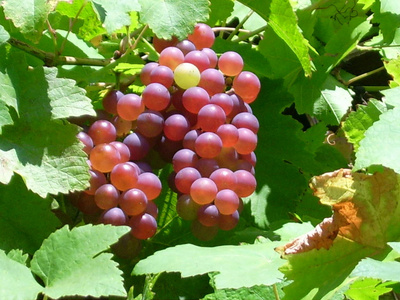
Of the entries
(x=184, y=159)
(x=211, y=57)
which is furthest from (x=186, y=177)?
(x=211, y=57)

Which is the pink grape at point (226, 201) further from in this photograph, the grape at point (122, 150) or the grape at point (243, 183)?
the grape at point (122, 150)

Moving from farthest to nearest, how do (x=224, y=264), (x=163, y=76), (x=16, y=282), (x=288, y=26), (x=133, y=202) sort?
1. (x=288, y=26)
2. (x=163, y=76)
3. (x=133, y=202)
4. (x=224, y=264)
5. (x=16, y=282)

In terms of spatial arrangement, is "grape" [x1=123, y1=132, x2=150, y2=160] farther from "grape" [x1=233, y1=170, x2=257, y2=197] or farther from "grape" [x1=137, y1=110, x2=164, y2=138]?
"grape" [x1=233, y1=170, x2=257, y2=197]

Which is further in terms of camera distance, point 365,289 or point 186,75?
point 186,75

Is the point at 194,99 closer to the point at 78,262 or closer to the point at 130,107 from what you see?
the point at 130,107

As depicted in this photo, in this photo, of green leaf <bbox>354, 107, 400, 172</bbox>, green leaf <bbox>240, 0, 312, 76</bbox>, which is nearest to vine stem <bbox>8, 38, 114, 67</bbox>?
green leaf <bbox>240, 0, 312, 76</bbox>

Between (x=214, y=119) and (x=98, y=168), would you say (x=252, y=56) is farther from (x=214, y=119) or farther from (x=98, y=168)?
(x=98, y=168)
